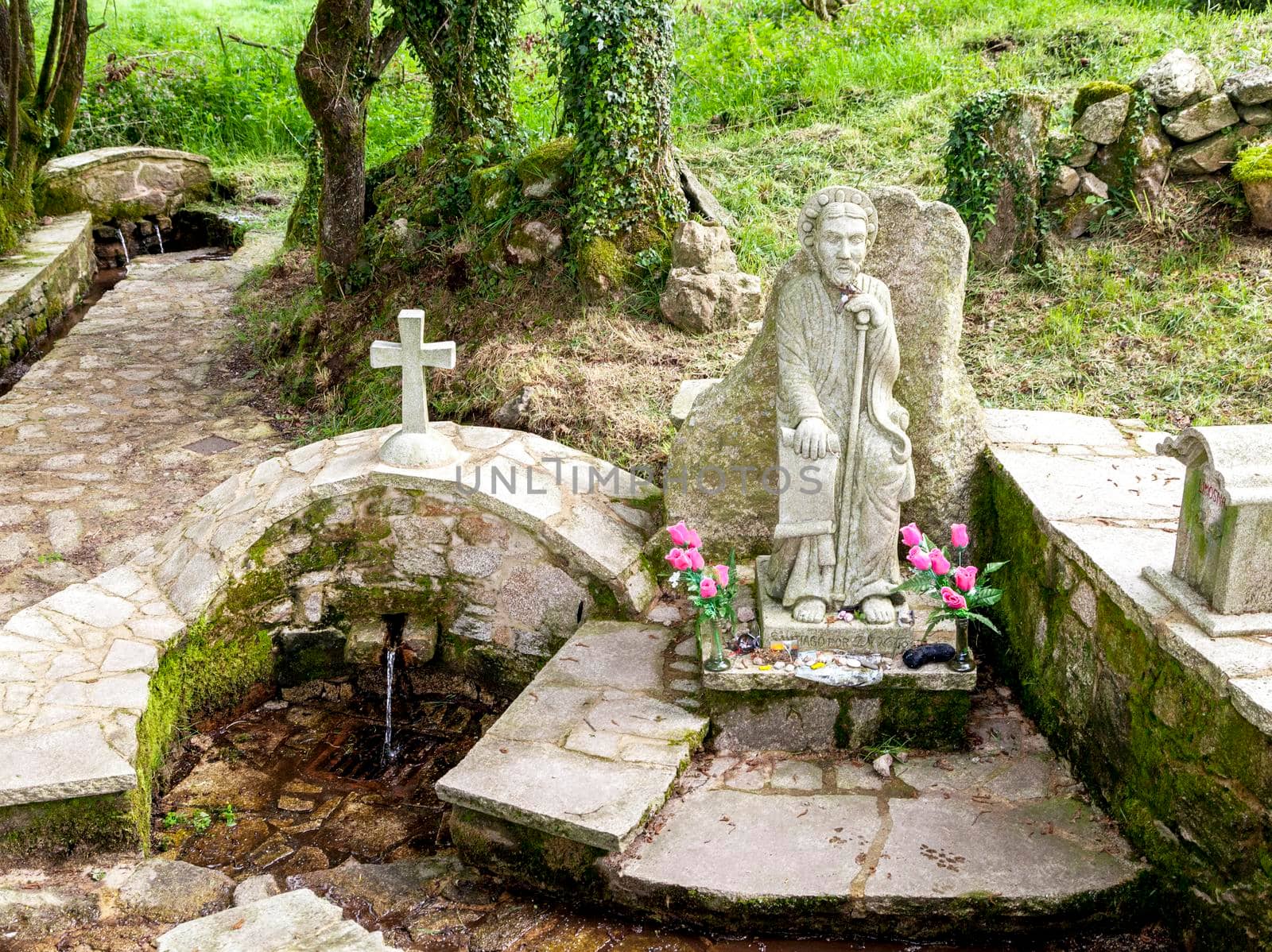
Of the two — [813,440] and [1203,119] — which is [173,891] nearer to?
[813,440]

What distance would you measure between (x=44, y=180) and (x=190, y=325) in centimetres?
335

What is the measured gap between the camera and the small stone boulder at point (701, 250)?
684 centimetres

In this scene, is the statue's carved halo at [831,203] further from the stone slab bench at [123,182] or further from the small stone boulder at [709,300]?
the stone slab bench at [123,182]

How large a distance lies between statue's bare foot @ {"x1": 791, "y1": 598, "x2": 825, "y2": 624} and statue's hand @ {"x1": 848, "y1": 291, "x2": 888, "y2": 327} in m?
1.07

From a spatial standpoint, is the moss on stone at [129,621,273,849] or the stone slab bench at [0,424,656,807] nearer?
the moss on stone at [129,621,273,849]

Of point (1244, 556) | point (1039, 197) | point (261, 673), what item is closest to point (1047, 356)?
point (1039, 197)

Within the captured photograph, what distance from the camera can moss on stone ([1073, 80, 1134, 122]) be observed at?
6762 millimetres

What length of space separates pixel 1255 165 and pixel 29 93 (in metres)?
10.9

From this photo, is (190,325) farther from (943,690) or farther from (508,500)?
(943,690)

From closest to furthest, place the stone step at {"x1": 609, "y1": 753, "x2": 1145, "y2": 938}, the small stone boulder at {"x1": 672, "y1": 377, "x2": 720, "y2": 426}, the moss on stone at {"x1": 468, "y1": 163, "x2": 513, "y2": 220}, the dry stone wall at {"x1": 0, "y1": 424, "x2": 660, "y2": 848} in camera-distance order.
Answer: the stone step at {"x1": 609, "y1": 753, "x2": 1145, "y2": 938}
the dry stone wall at {"x1": 0, "y1": 424, "x2": 660, "y2": 848}
the small stone boulder at {"x1": 672, "y1": 377, "x2": 720, "y2": 426}
the moss on stone at {"x1": 468, "y1": 163, "x2": 513, "y2": 220}

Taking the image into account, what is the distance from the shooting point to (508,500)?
491 cm

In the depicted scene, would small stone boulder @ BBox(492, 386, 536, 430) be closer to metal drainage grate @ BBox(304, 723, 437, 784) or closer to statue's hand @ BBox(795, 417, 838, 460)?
metal drainage grate @ BBox(304, 723, 437, 784)

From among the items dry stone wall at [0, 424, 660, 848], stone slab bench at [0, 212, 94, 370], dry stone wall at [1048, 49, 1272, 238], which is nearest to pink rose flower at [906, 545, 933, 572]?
dry stone wall at [0, 424, 660, 848]

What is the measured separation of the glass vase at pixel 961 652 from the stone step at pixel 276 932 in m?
2.18
